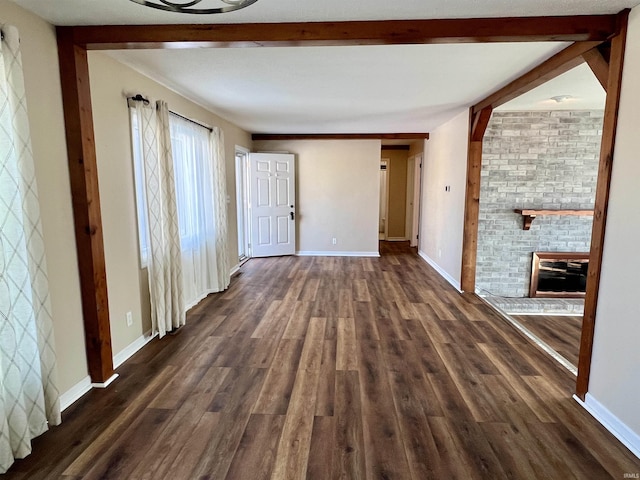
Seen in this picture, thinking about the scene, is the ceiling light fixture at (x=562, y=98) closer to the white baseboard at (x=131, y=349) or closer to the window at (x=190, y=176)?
the window at (x=190, y=176)

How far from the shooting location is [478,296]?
4344 millimetres

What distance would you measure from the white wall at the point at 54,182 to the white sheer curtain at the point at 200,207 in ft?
4.74

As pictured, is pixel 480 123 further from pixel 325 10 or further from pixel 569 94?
pixel 325 10

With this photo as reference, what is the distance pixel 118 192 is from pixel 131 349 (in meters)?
1.27

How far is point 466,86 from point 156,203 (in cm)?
309

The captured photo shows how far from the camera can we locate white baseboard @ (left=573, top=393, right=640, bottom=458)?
1.80 m

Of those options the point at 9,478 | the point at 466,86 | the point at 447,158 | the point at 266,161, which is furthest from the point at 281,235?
the point at 9,478

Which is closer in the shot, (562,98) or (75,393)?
(75,393)

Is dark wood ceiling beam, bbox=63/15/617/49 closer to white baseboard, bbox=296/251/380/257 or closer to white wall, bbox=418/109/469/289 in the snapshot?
white wall, bbox=418/109/469/289

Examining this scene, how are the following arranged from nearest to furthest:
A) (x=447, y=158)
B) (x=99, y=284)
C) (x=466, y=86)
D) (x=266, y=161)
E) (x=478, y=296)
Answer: (x=99, y=284) → (x=466, y=86) → (x=478, y=296) → (x=447, y=158) → (x=266, y=161)

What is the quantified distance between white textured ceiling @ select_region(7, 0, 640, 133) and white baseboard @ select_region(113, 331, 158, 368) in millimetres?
2249

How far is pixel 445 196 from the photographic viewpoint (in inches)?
212

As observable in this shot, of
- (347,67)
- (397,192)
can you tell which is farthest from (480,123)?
(397,192)

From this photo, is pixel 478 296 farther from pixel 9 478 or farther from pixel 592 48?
pixel 9 478
